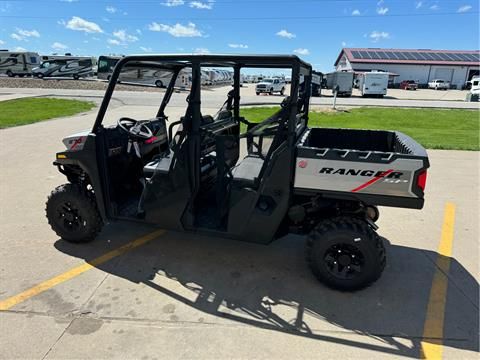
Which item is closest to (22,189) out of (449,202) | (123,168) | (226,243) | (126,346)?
(123,168)

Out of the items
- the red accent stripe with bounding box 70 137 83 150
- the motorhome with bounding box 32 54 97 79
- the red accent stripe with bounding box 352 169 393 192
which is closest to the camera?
the red accent stripe with bounding box 352 169 393 192

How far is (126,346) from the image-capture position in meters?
2.45

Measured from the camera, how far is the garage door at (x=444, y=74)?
5458 centimetres

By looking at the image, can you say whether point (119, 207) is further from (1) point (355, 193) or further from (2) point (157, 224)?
(1) point (355, 193)

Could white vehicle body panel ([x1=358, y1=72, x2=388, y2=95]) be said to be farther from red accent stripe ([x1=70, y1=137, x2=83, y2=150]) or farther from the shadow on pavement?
red accent stripe ([x1=70, y1=137, x2=83, y2=150])

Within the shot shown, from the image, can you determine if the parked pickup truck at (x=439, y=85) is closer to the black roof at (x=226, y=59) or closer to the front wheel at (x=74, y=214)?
the black roof at (x=226, y=59)

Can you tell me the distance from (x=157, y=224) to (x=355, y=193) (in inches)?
77.0

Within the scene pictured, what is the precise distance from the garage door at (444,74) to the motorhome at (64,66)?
51778mm

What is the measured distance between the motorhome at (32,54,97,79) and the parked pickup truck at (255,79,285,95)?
73.4ft

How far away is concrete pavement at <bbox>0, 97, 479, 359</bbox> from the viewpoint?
2482mm

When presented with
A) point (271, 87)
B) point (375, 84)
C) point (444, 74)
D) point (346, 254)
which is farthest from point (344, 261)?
point (444, 74)

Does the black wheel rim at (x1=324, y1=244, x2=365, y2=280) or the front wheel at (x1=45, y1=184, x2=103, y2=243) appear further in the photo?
the front wheel at (x1=45, y1=184, x2=103, y2=243)

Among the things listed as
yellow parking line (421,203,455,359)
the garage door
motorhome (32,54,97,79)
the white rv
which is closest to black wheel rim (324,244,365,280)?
yellow parking line (421,203,455,359)

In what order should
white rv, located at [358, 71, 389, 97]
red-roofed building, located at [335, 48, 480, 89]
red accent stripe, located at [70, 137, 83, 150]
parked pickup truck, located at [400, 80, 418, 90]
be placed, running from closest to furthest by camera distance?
red accent stripe, located at [70, 137, 83, 150] < white rv, located at [358, 71, 389, 97] < parked pickup truck, located at [400, 80, 418, 90] < red-roofed building, located at [335, 48, 480, 89]
